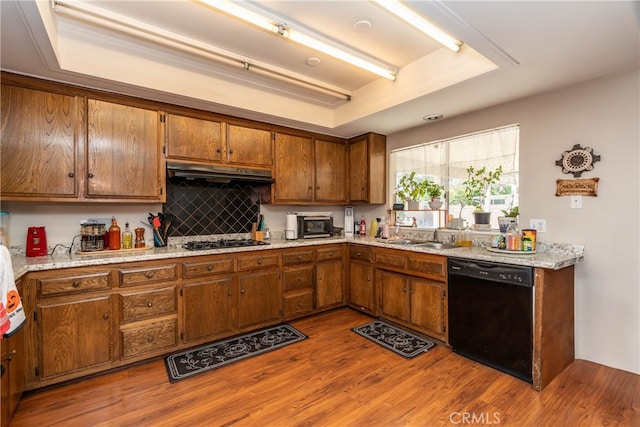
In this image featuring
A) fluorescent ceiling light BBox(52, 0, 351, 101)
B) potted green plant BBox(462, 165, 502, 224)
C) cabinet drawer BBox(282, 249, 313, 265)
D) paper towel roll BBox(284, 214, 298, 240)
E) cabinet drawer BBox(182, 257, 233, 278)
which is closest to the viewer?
fluorescent ceiling light BBox(52, 0, 351, 101)

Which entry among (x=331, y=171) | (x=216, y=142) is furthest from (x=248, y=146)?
(x=331, y=171)

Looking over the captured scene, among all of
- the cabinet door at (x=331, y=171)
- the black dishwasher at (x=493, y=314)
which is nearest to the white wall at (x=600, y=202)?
the black dishwasher at (x=493, y=314)

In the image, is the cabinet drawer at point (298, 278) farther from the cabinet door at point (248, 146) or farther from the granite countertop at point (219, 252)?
the cabinet door at point (248, 146)

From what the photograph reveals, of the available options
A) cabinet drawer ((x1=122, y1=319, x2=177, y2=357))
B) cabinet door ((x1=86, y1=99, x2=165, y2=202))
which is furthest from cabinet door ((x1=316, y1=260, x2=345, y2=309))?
cabinet door ((x1=86, y1=99, x2=165, y2=202))

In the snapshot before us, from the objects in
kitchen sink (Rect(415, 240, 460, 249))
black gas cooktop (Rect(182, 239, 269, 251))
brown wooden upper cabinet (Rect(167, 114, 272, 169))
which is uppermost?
brown wooden upper cabinet (Rect(167, 114, 272, 169))

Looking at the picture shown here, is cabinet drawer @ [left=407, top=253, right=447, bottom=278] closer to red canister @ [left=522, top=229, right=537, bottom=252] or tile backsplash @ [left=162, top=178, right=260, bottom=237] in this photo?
red canister @ [left=522, top=229, right=537, bottom=252]

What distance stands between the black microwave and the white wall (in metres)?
2.19

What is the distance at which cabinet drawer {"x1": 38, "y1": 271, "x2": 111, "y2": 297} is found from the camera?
6.77ft

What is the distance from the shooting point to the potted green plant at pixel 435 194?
134 inches

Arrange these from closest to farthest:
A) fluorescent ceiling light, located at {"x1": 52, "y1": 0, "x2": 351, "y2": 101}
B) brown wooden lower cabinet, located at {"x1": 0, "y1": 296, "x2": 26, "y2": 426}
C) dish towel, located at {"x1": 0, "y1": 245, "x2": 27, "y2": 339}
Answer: dish towel, located at {"x1": 0, "y1": 245, "x2": 27, "y2": 339}, brown wooden lower cabinet, located at {"x1": 0, "y1": 296, "x2": 26, "y2": 426}, fluorescent ceiling light, located at {"x1": 52, "y1": 0, "x2": 351, "y2": 101}

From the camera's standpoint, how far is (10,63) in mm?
2061

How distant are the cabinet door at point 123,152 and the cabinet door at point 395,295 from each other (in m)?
2.48

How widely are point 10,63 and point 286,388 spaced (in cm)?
304

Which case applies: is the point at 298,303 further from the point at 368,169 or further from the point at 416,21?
the point at 416,21
